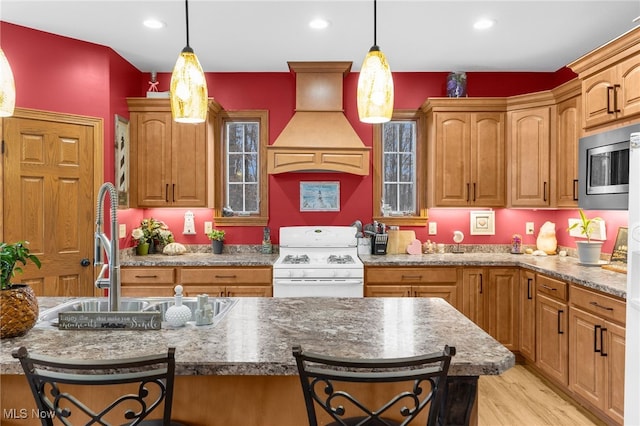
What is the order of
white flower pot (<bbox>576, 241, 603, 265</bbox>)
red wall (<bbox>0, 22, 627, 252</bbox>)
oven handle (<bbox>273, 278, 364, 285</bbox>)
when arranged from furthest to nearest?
1. red wall (<bbox>0, 22, 627, 252</bbox>)
2. oven handle (<bbox>273, 278, 364, 285</bbox>)
3. white flower pot (<bbox>576, 241, 603, 265</bbox>)

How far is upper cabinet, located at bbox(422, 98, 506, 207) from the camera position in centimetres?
408

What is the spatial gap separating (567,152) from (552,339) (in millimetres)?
1556

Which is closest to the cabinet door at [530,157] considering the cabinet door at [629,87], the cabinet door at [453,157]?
the cabinet door at [453,157]

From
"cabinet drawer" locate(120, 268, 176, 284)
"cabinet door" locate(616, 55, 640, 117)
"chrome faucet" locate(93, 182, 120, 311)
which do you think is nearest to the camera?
"chrome faucet" locate(93, 182, 120, 311)

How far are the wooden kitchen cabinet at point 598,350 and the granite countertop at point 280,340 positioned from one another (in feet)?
4.23

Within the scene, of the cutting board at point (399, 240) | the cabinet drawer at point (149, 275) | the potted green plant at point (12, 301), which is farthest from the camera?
the cutting board at point (399, 240)

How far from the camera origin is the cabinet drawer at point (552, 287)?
10.2 ft

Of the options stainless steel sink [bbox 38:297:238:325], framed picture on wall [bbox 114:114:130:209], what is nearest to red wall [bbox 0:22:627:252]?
framed picture on wall [bbox 114:114:130:209]

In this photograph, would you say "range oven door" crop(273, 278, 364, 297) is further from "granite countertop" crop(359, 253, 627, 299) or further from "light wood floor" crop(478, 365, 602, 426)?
"light wood floor" crop(478, 365, 602, 426)

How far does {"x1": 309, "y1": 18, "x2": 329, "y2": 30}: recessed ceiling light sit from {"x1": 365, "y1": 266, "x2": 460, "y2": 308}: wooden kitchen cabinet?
1.98 meters

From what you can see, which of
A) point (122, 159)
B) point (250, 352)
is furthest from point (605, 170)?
point (122, 159)

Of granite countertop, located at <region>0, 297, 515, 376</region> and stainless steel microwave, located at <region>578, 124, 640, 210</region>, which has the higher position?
stainless steel microwave, located at <region>578, 124, 640, 210</region>

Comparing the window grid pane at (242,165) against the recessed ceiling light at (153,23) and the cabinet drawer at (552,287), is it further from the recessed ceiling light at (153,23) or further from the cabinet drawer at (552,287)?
the cabinet drawer at (552,287)

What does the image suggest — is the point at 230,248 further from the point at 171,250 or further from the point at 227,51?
the point at 227,51
